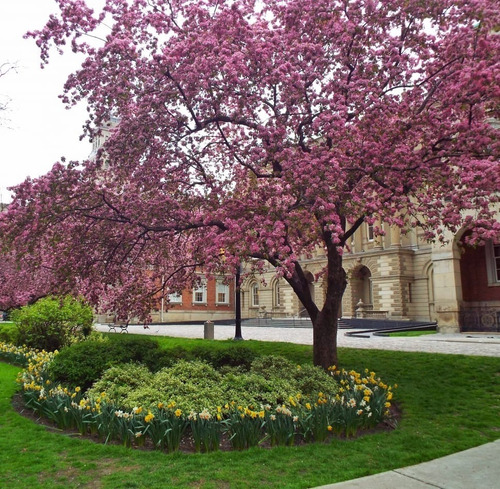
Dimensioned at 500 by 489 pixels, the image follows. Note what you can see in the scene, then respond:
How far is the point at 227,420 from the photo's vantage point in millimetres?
6113

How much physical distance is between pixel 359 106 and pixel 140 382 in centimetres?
628

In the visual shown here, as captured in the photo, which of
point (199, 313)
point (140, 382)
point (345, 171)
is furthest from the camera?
point (199, 313)

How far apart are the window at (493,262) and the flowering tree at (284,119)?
54.3 feet

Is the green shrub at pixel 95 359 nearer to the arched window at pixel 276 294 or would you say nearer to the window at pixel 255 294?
the arched window at pixel 276 294

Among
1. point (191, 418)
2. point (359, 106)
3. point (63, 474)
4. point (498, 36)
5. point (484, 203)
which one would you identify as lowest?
point (63, 474)

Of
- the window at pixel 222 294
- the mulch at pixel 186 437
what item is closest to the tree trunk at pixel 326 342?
the mulch at pixel 186 437

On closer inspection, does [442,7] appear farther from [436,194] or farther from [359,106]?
[436,194]

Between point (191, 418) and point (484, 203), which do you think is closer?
point (191, 418)

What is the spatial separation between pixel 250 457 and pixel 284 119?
588 centimetres

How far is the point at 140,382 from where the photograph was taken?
25.6 ft

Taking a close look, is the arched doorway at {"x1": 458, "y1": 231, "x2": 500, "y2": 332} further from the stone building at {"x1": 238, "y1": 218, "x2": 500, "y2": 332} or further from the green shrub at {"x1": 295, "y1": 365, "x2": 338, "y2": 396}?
the green shrub at {"x1": 295, "y1": 365, "x2": 338, "y2": 396}

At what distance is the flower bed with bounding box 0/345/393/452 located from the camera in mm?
5891

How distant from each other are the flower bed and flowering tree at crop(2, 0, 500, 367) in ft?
7.46

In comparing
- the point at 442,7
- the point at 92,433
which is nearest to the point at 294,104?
the point at 442,7
